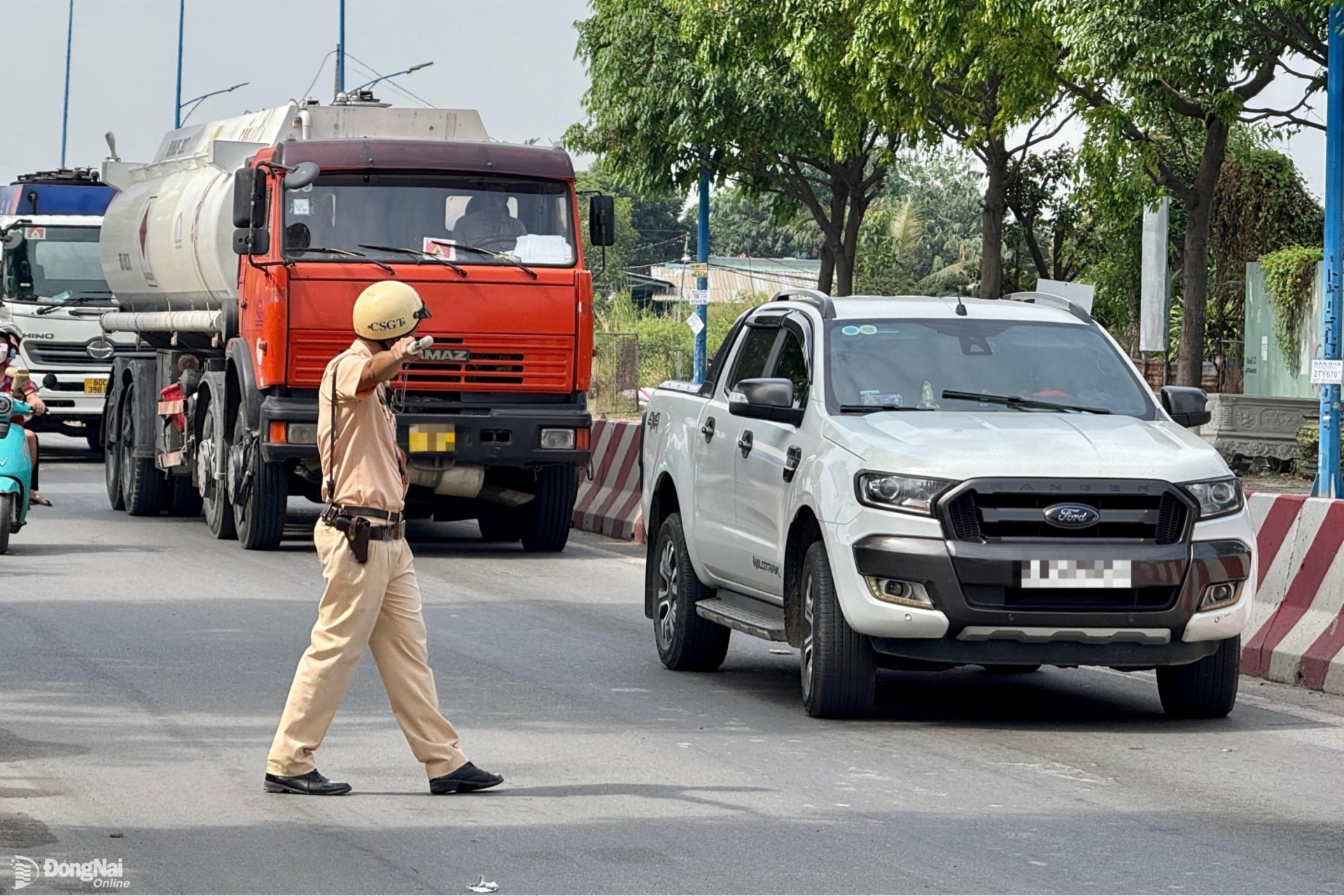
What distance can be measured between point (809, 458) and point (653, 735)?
144cm

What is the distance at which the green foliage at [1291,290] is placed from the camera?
3031cm

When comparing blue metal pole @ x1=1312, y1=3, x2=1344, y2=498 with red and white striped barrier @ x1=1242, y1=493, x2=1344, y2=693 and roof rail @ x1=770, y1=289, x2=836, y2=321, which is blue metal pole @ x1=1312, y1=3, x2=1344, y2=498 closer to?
red and white striped barrier @ x1=1242, y1=493, x2=1344, y2=693

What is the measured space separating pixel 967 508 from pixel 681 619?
2.47 metres

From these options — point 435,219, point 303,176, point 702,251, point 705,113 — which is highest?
point 705,113

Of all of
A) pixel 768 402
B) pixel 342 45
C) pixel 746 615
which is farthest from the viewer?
pixel 342 45

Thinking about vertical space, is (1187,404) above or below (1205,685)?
above

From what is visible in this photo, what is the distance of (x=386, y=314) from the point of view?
7488 millimetres

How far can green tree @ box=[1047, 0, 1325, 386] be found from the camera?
717 inches

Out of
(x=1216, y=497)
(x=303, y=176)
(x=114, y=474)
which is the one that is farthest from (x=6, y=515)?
(x=1216, y=497)

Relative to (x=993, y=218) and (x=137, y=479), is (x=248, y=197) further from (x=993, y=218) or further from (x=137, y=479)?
(x=993, y=218)

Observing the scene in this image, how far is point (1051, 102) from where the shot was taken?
28062 millimetres

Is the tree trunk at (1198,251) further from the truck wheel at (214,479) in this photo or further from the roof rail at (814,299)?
the roof rail at (814,299)

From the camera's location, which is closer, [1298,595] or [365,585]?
[365,585]

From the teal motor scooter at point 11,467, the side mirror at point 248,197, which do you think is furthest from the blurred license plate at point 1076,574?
the teal motor scooter at point 11,467
